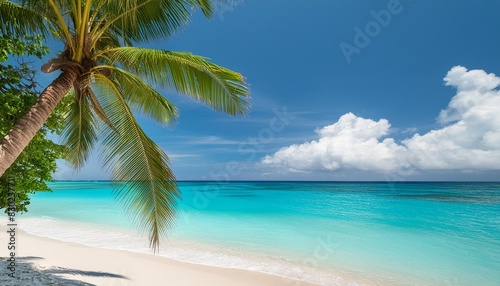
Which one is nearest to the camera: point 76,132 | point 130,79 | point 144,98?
point 130,79

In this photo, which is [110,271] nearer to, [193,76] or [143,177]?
[143,177]

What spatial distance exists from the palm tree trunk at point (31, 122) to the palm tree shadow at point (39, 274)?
9.73 ft

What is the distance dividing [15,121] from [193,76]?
8.09 feet

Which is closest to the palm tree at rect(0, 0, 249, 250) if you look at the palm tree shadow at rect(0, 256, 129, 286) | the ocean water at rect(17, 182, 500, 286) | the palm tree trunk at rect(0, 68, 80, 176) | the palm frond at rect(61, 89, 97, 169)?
the palm tree trunk at rect(0, 68, 80, 176)

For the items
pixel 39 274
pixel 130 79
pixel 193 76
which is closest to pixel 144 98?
pixel 130 79

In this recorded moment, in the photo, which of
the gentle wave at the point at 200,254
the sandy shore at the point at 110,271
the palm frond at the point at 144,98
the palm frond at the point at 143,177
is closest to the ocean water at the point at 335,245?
the gentle wave at the point at 200,254

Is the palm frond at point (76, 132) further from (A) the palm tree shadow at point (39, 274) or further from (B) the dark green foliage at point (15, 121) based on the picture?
(A) the palm tree shadow at point (39, 274)

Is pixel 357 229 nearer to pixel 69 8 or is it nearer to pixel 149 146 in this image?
pixel 149 146

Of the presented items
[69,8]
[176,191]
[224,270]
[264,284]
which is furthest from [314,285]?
[69,8]

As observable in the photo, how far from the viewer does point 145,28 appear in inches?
201

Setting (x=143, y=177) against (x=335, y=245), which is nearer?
(x=143, y=177)

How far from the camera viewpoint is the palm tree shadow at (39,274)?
5.22 metres

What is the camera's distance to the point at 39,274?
580 centimetres

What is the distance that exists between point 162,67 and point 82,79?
1.01m
